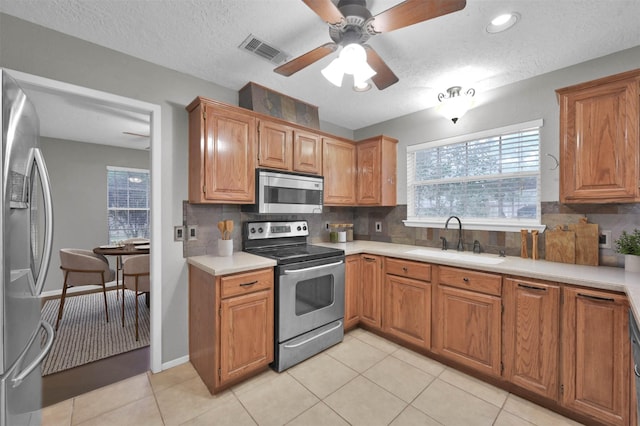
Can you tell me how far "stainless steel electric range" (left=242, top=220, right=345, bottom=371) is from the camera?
2.19 metres

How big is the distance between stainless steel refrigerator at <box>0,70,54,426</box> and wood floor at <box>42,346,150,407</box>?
593mm

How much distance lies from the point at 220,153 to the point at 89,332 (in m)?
2.58

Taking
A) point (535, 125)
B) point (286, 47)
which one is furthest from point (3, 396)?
point (535, 125)

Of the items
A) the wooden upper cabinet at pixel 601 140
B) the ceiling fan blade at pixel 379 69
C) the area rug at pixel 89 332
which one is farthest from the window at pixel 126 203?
the wooden upper cabinet at pixel 601 140

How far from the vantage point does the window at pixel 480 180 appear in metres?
2.47

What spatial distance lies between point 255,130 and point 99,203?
164 inches

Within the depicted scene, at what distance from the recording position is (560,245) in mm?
2148

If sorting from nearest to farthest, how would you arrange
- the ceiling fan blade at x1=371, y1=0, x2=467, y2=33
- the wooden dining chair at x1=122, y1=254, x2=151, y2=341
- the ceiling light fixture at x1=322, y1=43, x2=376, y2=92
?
the ceiling fan blade at x1=371, y1=0, x2=467, y2=33 < the ceiling light fixture at x1=322, y1=43, x2=376, y2=92 < the wooden dining chair at x1=122, y1=254, x2=151, y2=341

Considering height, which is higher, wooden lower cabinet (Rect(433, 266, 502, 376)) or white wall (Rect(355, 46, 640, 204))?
white wall (Rect(355, 46, 640, 204))

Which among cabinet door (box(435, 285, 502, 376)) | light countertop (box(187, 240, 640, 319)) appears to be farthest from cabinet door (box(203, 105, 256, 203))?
cabinet door (box(435, 285, 502, 376))

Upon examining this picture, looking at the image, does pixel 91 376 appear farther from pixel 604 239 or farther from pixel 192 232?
pixel 604 239

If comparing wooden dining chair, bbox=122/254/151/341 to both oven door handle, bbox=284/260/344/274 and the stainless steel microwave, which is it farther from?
oven door handle, bbox=284/260/344/274

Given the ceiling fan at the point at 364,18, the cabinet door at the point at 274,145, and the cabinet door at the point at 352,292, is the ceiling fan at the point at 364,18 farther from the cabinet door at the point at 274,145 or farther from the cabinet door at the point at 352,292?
the cabinet door at the point at 352,292

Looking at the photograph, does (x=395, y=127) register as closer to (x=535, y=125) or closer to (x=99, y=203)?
(x=535, y=125)
